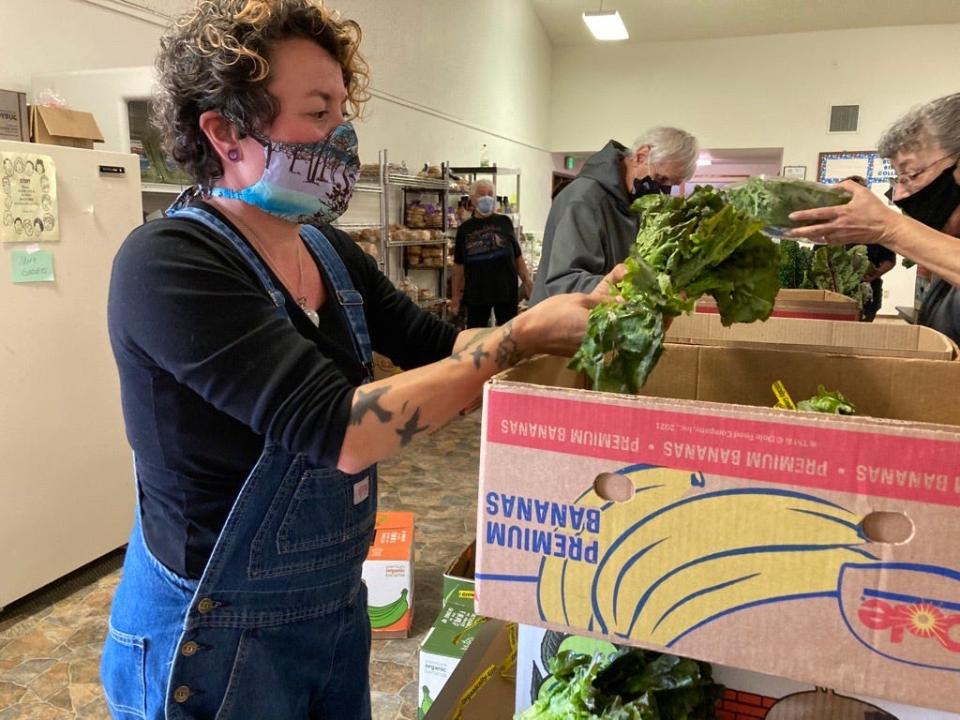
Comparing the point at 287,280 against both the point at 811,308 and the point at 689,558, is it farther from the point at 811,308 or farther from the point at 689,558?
the point at 811,308

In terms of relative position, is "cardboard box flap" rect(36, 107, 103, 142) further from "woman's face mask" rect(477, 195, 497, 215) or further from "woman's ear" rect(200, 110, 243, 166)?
"woman's face mask" rect(477, 195, 497, 215)

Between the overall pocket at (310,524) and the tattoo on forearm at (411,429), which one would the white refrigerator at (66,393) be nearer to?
the overall pocket at (310,524)

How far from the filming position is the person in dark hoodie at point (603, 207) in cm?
262

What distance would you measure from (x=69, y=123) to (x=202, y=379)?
2.51 m

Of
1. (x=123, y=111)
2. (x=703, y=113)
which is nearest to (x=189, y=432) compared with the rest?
(x=123, y=111)

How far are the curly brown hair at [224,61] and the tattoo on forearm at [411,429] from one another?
0.53 meters

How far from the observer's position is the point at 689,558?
68cm

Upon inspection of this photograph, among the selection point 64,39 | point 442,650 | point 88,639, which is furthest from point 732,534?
point 64,39

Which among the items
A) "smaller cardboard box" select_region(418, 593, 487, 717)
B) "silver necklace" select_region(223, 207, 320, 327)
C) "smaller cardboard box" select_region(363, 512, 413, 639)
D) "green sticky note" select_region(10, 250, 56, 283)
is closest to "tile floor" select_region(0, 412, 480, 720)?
"smaller cardboard box" select_region(363, 512, 413, 639)

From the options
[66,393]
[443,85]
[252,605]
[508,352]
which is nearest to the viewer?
[508,352]

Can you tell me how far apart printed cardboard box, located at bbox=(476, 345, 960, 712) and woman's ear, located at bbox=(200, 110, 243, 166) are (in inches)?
27.0

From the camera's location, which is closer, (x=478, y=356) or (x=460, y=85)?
(x=478, y=356)

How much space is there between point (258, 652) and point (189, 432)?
1.15ft

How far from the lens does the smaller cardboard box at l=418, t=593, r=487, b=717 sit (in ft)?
6.51
